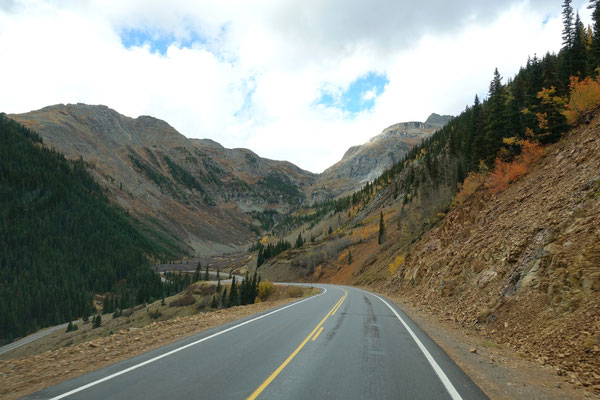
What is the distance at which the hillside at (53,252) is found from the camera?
116338mm

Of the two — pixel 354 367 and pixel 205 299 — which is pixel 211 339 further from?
pixel 205 299

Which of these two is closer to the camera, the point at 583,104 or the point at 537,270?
the point at 537,270

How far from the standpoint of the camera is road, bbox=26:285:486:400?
5.22 m

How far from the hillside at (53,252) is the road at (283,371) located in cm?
12605

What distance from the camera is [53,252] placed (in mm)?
156250

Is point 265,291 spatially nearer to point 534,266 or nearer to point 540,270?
point 534,266

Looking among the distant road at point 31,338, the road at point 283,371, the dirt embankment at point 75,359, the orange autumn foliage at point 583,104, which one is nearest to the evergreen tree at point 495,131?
the orange autumn foliage at point 583,104

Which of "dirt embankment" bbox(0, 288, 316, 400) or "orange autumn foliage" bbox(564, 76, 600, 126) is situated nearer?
"dirt embankment" bbox(0, 288, 316, 400)

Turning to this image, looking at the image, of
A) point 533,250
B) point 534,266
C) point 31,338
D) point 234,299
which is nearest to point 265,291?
point 234,299

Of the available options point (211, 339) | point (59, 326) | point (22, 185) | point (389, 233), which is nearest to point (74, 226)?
point (22, 185)

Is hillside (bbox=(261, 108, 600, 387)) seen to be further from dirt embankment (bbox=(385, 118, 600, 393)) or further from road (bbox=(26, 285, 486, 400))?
road (bbox=(26, 285, 486, 400))

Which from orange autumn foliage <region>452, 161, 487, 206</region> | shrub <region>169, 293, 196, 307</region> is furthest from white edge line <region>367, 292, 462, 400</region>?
shrub <region>169, 293, 196, 307</region>

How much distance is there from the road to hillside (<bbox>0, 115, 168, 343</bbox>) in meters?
126

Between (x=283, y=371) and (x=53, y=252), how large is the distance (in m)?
200
